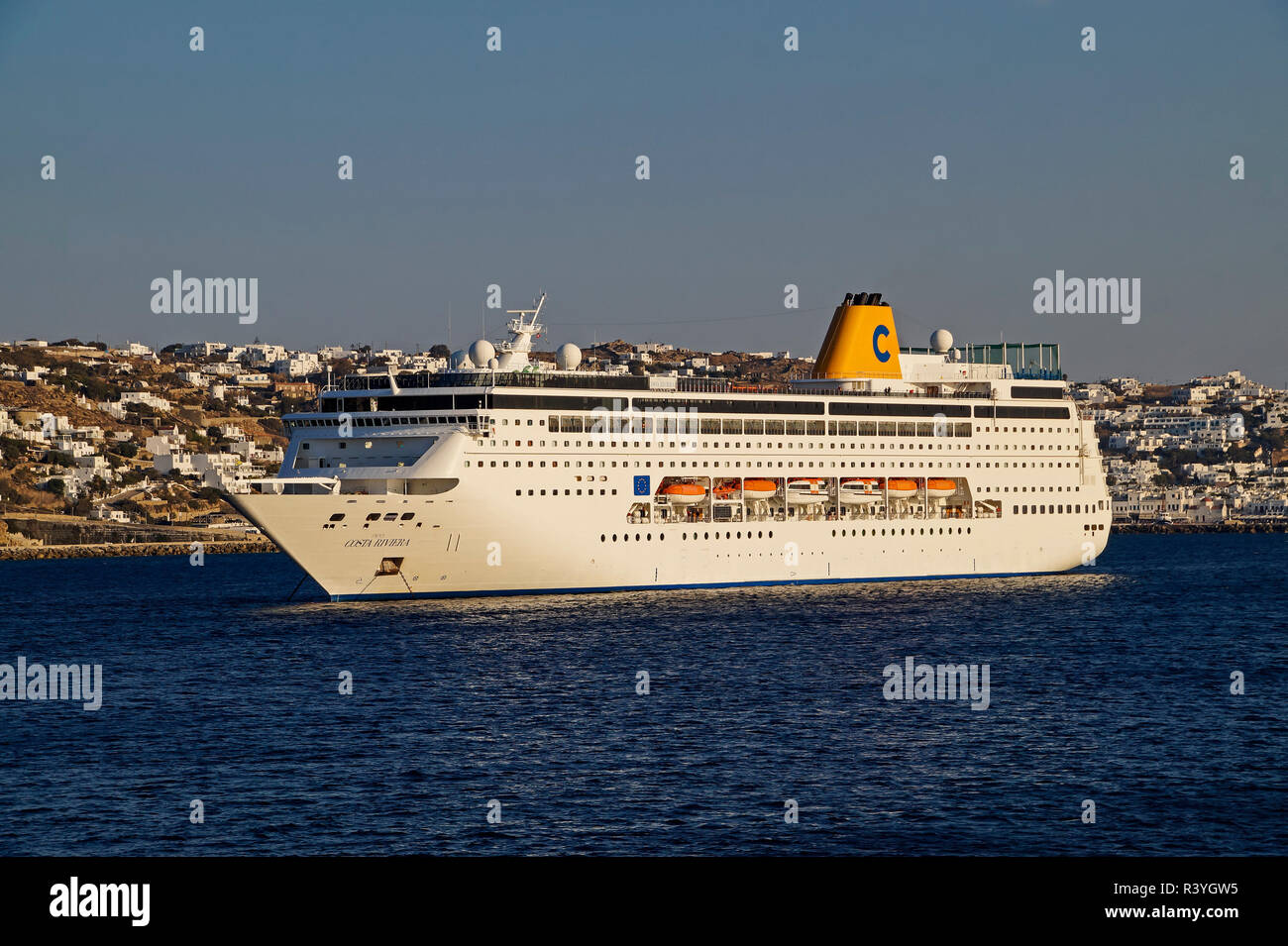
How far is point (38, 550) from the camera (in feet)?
369

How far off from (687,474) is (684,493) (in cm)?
74

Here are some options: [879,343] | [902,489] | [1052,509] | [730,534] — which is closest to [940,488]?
[902,489]

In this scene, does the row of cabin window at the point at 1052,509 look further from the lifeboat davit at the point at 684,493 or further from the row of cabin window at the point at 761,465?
the lifeboat davit at the point at 684,493

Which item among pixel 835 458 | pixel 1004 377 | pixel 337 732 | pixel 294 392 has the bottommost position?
pixel 337 732

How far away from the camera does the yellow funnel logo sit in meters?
59.4

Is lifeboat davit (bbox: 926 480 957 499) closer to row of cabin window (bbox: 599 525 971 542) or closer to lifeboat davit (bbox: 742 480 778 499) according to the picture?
row of cabin window (bbox: 599 525 971 542)

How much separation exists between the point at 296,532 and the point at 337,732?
1868 cm

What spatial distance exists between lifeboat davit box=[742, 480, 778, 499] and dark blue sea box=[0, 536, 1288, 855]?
6955mm

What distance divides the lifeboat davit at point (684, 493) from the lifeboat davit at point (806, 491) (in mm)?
4661

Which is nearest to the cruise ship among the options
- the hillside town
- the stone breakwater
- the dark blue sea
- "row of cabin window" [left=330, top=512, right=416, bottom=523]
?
"row of cabin window" [left=330, top=512, right=416, bottom=523]
